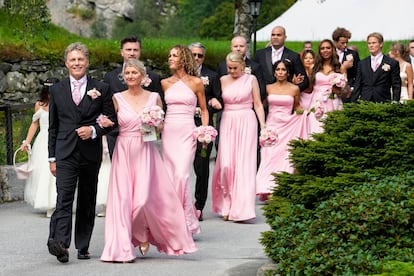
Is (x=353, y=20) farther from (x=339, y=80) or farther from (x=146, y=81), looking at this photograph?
(x=146, y=81)

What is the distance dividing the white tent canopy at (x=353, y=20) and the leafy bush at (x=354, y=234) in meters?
33.8

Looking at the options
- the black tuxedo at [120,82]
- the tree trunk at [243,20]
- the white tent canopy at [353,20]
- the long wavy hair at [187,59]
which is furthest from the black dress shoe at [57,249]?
the white tent canopy at [353,20]

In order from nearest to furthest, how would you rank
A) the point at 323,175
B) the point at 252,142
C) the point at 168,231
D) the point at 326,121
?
the point at 323,175
the point at 326,121
the point at 168,231
the point at 252,142

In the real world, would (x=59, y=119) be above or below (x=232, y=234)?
above

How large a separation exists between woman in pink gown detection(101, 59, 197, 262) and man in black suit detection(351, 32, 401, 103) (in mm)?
6889

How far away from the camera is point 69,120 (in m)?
11.3

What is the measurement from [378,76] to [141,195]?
739 centimetres

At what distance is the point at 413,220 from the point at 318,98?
28.3 feet

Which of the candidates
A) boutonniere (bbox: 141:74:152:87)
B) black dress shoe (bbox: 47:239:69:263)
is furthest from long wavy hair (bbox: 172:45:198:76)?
black dress shoe (bbox: 47:239:69:263)

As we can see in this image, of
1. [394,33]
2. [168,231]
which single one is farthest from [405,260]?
[394,33]

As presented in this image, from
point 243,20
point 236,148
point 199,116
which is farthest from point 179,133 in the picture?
point 243,20

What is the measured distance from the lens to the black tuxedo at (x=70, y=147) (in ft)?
36.8

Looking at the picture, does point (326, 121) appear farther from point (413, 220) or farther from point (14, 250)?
point (14, 250)

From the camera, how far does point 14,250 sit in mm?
12203
